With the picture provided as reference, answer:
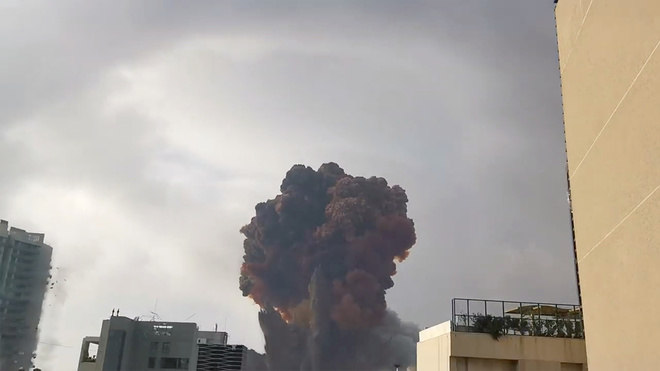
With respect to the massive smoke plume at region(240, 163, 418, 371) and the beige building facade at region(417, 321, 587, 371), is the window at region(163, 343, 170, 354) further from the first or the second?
the beige building facade at region(417, 321, 587, 371)

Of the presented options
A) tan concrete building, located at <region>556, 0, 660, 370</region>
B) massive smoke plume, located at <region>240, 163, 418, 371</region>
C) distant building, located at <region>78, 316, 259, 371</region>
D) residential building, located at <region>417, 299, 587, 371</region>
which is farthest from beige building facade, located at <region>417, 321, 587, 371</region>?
massive smoke plume, located at <region>240, 163, 418, 371</region>

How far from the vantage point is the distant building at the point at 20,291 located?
255ft

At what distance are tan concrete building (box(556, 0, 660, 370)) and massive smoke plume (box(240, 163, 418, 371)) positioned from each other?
3560 inches

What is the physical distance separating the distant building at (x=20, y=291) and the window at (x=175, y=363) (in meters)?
19.0

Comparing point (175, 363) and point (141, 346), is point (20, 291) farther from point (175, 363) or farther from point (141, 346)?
point (175, 363)

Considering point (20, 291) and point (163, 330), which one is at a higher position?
point (20, 291)

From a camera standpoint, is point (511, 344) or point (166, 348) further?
point (166, 348)

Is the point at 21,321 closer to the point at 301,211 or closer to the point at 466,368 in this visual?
the point at 301,211

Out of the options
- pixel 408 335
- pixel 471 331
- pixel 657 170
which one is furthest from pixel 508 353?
pixel 408 335

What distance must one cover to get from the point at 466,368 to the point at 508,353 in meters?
1.53

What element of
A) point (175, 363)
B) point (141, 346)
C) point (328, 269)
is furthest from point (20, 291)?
point (328, 269)

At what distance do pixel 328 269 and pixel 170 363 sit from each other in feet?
124

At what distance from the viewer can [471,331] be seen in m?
19.9

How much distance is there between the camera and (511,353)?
19.4 m
